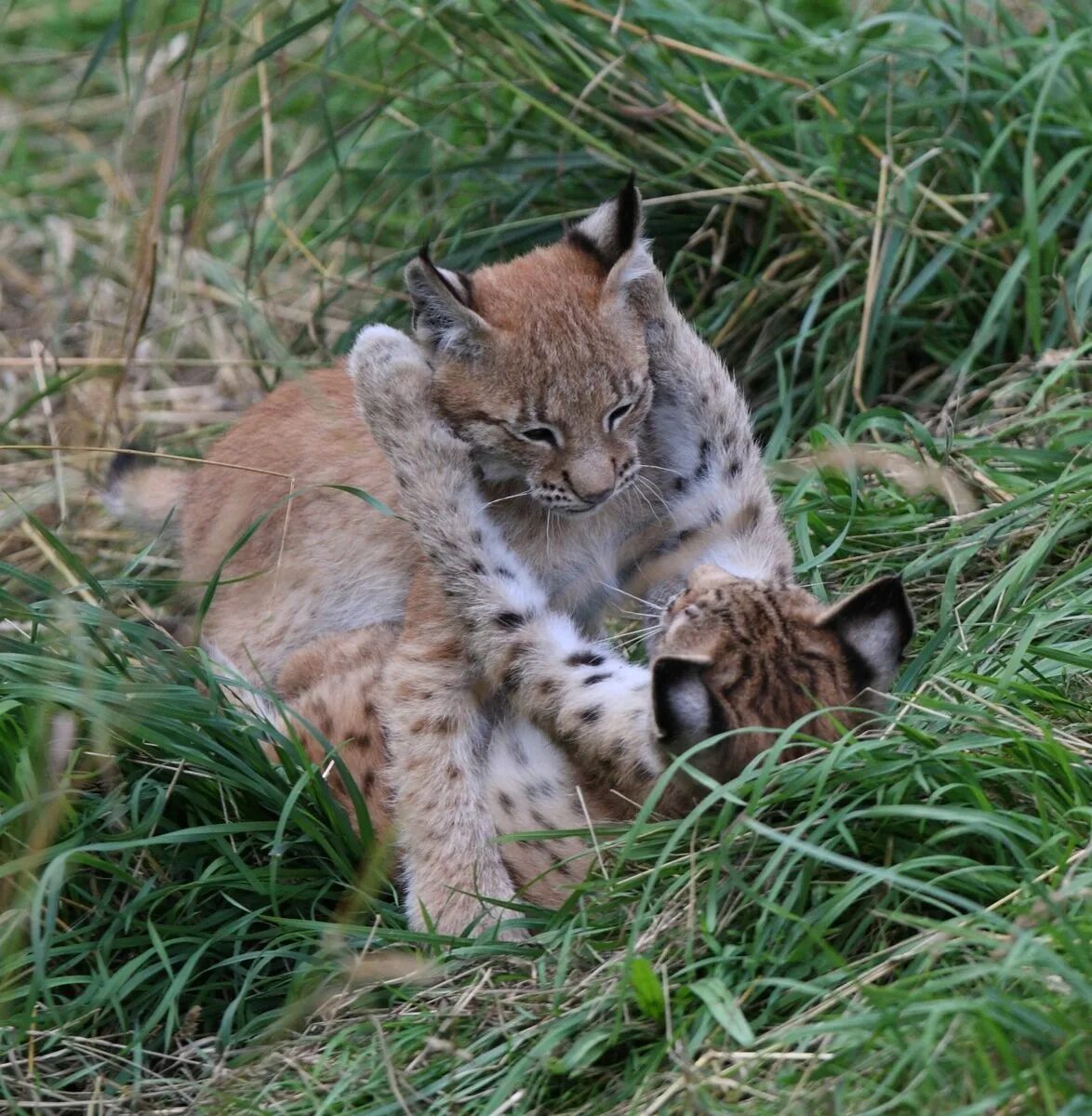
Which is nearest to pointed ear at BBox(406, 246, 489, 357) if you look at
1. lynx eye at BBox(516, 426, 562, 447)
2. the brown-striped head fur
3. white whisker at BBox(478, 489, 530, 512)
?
lynx eye at BBox(516, 426, 562, 447)

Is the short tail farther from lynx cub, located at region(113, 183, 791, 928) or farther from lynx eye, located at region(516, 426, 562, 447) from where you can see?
lynx eye, located at region(516, 426, 562, 447)

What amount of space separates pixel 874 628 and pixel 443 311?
1.44 m

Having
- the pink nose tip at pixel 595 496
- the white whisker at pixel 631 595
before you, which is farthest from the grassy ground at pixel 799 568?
the pink nose tip at pixel 595 496

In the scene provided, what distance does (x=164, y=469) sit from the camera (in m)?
5.61

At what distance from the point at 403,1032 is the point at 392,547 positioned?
1617 millimetres

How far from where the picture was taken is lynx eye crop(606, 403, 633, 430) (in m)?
4.33

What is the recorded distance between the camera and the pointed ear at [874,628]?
12.0ft

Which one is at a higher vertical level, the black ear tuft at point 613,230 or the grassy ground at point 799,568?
the black ear tuft at point 613,230

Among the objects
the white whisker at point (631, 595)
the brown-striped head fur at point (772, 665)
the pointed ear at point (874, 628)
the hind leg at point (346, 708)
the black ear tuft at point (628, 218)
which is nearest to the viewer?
the brown-striped head fur at point (772, 665)

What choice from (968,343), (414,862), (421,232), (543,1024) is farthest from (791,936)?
(421,232)

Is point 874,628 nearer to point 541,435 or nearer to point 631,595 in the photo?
point 631,595

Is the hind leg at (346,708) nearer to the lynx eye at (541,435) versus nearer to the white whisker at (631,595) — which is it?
the white whisker at (631,595)

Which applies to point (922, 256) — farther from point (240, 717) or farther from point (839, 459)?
point (240, 717)

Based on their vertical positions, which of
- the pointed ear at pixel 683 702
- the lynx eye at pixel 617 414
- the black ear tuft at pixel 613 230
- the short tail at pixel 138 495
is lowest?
the short tail at pixel 138 495
